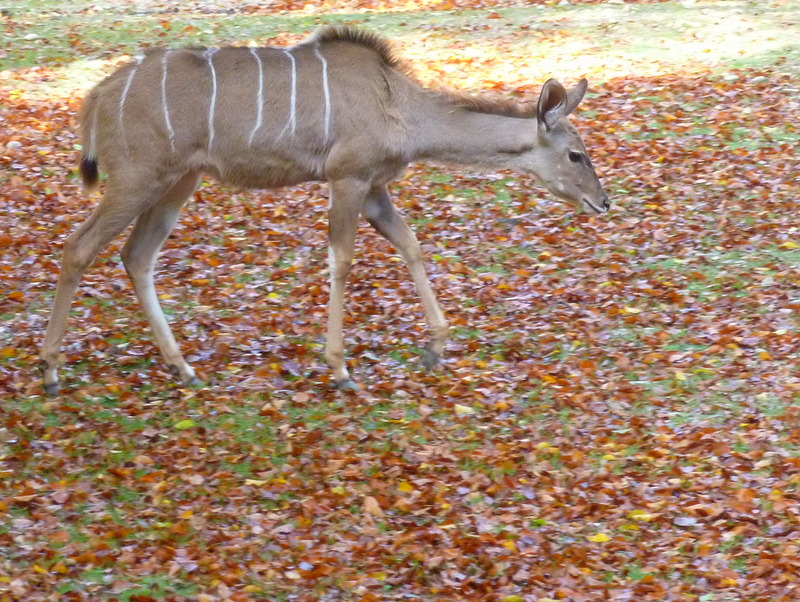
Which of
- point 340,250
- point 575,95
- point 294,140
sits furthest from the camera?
point 575,95

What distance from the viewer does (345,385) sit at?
7484 millimetres

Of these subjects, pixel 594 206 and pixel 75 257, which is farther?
pixel 594 206

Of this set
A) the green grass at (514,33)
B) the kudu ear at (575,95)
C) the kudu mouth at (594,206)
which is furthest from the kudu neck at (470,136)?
the green grass at (514,33)

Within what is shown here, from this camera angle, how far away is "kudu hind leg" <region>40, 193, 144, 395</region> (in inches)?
274

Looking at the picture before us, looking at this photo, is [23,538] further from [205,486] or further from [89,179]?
[89,179]

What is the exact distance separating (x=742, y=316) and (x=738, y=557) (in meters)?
3.20

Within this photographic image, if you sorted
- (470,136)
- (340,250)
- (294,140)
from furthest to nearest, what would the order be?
(470,136), (340,250), (294,140)

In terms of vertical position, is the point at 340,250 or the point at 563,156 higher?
the point at 563,156

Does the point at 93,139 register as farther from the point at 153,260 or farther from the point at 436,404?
the point at 436,404

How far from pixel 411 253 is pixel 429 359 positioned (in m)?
0.77

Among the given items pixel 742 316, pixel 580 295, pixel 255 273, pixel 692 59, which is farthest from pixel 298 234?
pixel 692 59

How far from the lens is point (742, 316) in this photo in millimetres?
8570

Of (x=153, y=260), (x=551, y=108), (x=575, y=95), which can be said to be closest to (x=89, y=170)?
(x=153, y=260)

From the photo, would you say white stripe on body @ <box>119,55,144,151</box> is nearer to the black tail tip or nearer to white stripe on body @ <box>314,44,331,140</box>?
the black tail tip
